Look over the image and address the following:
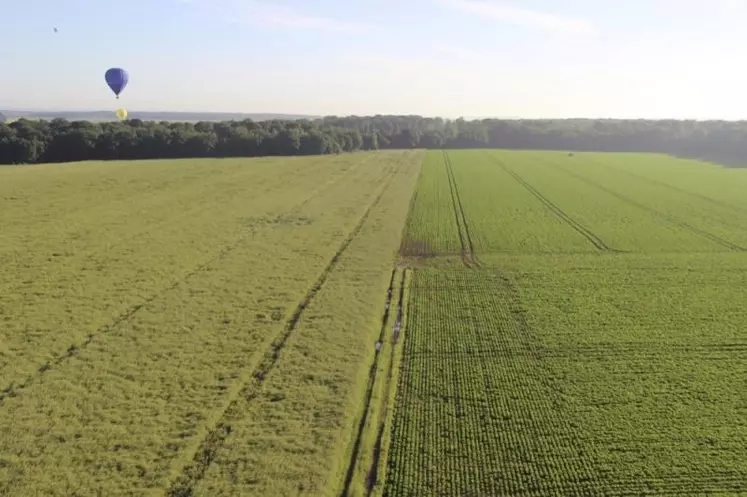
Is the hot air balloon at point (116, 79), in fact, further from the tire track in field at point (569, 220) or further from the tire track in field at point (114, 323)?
the tire track in field at point (569, 220)

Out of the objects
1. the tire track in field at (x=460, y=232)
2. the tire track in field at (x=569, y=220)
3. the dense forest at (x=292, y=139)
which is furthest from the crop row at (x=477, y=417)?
the dense forest at (x=292, y=139)

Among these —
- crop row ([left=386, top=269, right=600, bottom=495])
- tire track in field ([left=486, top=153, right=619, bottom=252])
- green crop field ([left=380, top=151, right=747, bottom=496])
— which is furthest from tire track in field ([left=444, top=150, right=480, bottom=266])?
crop row ([left=386, top=269, right=600, bottom=495])

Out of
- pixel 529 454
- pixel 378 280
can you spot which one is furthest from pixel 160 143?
pixel 529 454

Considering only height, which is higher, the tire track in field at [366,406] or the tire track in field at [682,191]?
the tire track in field at [682,191]

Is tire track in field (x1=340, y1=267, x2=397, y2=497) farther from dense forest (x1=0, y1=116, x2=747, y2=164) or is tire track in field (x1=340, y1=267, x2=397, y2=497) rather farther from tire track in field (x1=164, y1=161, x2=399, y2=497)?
dense forest (x1=0, y1=116, x2=747, y2=164)

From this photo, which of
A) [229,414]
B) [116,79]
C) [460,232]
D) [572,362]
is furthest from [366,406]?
[116,79]
